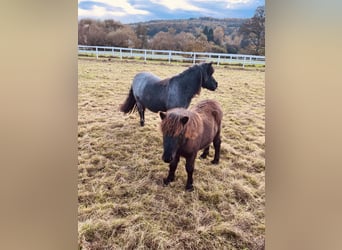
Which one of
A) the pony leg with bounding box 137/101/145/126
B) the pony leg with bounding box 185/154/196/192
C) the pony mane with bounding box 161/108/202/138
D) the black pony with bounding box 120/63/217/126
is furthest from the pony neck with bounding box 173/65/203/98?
the pony leg with bounding box 185/154/196/192

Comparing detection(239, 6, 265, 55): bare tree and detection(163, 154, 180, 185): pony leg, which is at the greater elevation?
detection(239, 6, 265, 55): bare tree

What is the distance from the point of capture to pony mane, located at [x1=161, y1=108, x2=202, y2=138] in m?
1.69

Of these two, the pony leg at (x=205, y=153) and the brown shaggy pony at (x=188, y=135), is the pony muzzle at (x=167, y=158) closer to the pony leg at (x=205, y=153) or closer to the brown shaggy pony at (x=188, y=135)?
the brown shaggy pony at (x=188, y=135)

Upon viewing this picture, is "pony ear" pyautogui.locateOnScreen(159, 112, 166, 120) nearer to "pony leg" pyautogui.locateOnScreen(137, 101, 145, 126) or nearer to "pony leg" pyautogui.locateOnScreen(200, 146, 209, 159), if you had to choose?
"pony leg" pyautogui.locateOnScreen(137, 101, 145, 126)

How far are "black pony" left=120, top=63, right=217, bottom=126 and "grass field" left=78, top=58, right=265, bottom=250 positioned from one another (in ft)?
0.13

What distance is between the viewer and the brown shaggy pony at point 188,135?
5.56 feet

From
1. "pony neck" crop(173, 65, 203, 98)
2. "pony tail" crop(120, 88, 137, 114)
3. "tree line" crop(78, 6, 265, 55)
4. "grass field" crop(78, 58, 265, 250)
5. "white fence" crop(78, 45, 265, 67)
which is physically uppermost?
"tree line" crop(78, 6, 265, 55)

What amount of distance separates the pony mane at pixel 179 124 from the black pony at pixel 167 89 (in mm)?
46

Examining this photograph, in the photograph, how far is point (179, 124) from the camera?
1.70m

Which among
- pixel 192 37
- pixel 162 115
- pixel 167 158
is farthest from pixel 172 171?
pixel 192 37

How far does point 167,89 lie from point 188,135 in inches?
12.1
